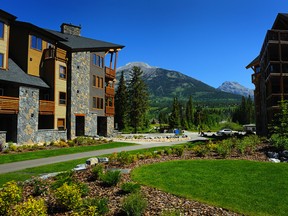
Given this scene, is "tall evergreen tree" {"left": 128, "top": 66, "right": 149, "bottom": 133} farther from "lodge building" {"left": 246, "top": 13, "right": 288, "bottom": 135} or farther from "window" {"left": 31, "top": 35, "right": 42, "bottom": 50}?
"window" {"left": 31, "top": 35, "right": 42, "bottom": 50}

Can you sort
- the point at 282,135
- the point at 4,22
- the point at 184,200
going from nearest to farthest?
the point at 184,200, the point at 282,135, the point at 4,22

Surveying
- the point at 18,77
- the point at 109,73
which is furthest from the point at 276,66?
Answer: the point at 18,77

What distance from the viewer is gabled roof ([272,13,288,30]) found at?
3517 cm

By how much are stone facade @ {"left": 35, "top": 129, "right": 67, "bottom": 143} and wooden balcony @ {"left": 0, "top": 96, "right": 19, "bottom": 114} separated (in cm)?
367

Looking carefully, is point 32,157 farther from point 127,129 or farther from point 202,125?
point 202,125

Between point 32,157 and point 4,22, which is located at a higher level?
point 4,22

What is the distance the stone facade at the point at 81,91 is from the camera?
32.4m

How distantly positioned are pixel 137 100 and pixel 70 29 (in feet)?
81.6

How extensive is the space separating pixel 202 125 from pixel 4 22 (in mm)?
74664

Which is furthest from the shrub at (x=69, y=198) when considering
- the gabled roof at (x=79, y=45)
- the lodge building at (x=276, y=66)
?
the lodge building at (x=276, y=66)

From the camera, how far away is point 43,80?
29.8 metres

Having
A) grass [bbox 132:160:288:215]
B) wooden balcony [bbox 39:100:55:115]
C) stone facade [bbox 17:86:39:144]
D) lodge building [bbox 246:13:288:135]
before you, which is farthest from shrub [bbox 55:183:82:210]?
lodge building [bbox 246:13:288:135]

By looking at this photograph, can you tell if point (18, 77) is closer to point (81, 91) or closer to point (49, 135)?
point (49, 135)

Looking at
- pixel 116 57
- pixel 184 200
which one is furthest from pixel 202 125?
pixel 184 200
